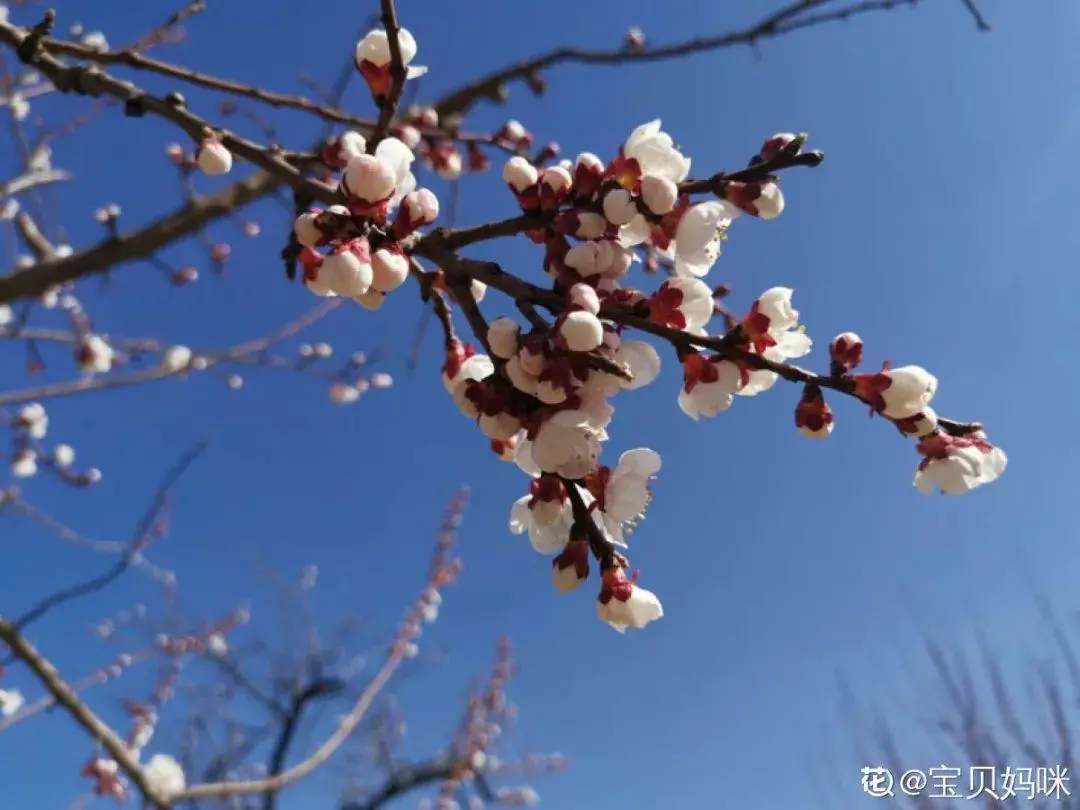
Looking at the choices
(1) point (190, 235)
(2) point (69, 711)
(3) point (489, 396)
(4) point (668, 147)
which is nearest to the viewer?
(3) point (489, 396)

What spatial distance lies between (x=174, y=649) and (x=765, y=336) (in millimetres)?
6370

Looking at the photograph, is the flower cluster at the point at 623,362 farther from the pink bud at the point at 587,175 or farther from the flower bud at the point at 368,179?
the flower bud at the point at 368,179

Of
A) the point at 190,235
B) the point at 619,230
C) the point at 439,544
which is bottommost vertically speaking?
the point at 619,230

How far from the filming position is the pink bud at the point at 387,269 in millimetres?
759

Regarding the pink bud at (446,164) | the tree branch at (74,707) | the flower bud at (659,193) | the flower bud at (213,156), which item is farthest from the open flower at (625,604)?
the pink bud at (446,164)

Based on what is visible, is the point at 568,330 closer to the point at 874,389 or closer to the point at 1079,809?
the point at 874,389

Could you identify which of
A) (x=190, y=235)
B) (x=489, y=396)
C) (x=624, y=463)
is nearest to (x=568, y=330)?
(x=489, y=396)

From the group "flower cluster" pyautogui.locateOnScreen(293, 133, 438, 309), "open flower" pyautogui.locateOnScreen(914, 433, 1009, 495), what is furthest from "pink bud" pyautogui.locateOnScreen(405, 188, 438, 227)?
"open flower" pyautogui.locateOnScreen(914, 433, 1009, 495)

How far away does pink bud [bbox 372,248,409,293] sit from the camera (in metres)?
0.76

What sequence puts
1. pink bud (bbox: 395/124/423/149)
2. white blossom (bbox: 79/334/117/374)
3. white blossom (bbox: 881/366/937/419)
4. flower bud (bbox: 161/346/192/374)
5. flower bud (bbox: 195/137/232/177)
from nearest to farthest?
white blossom (bbox: 881/366/937/419) → flower bud (bbox: 195/137/232/177) → pink bud (bbox: 395/124/423/149) → flower bud (bbox: 161/346/192/374) → white blossom (bbox: 79/334/117/374)

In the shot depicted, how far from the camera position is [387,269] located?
0.76 metres

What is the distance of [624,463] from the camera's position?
939mm

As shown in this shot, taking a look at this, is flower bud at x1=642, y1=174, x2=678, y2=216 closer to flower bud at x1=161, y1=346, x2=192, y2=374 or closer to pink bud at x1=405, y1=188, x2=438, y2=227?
pink bud at x1=405, y1=188, x2=438, y2=227

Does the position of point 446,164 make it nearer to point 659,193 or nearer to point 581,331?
point 659,193
